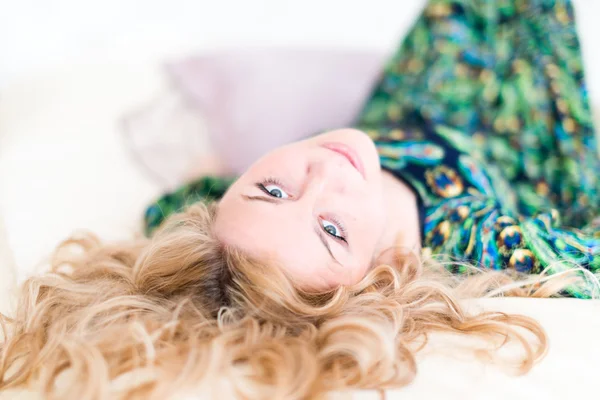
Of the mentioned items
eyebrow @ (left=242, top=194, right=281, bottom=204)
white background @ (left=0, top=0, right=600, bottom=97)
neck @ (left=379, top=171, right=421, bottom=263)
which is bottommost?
neck @ (left=379, top=171, right=421, bottom=263)

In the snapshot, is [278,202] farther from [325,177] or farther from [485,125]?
[485,125]

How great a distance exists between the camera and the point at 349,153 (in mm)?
1097

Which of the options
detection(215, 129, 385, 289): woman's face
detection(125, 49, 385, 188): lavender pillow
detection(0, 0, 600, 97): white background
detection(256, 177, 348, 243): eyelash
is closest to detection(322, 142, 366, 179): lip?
detection(215, 129, 385, 289): woman's face

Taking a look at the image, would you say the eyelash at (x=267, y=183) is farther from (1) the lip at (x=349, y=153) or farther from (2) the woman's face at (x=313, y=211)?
(1) the lip at (x=349, y=153)

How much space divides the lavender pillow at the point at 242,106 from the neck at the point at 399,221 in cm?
43

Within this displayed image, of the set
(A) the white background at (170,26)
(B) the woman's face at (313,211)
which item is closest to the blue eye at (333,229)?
(B) the woman's face at (313,211)

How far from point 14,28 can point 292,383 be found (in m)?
1.70

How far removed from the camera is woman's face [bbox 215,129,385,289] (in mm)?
950

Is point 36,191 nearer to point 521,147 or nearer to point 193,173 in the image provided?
point 193,173

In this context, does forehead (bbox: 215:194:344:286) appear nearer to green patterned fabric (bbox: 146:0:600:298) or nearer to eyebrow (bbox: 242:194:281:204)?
eyebrow (bbox: 242:194:281:204)

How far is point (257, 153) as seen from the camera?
1.64 metres

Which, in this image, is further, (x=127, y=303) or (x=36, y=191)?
(x=36, y=191)

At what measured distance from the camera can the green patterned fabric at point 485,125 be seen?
1271 mm

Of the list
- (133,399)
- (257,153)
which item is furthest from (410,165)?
(133,399)
